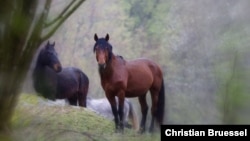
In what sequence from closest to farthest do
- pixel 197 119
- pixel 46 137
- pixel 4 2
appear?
1. pixel 4 2
2. pixel 46 137
3. pixel 197 119

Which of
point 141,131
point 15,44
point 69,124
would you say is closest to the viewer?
point 15,44

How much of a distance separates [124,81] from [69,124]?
31 cm

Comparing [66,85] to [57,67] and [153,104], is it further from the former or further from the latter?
[153,104]

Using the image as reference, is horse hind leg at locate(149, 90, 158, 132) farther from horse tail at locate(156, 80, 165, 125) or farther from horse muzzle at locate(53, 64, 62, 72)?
horse muzzle at locate(53, 64, 62, 72)

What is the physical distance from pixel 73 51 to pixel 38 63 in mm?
195

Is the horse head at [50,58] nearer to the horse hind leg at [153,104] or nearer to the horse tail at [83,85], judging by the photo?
the horse tail at [83,85]

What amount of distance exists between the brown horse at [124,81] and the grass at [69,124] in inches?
1.8

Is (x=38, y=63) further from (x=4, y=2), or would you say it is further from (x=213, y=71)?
(x=4, y=2)

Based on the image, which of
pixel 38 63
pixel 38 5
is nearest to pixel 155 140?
pixel 38 63

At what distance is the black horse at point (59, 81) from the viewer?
5.50 ft

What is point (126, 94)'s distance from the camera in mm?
1753

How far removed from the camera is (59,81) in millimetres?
1745

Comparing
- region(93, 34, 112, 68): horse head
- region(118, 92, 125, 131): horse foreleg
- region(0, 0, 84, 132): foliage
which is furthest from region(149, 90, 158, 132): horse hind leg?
region(0, 0, 84, 132): foliage

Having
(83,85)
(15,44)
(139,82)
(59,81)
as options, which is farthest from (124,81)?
(15,44)
